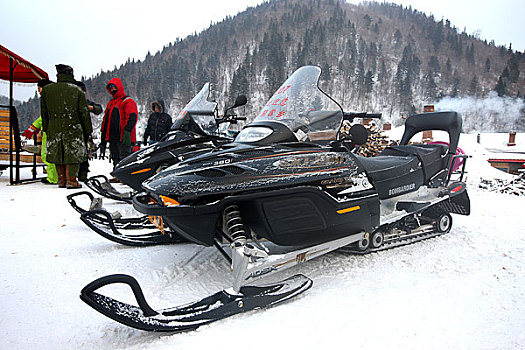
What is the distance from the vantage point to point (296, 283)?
2.03 metres

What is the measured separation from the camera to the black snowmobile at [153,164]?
9.18 feet

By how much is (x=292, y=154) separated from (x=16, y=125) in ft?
18.5

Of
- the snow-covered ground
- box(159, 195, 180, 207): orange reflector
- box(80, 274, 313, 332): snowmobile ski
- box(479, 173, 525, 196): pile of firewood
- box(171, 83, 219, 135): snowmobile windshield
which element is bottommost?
box(479, 173, 525, 196): pile of firewood

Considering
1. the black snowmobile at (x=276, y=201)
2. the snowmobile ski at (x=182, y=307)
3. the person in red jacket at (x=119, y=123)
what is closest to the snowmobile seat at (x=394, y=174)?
the black snowmobile at (x=276, y=201)

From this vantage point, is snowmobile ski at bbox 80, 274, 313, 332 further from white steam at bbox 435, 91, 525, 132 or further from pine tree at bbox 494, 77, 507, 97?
pine tree at bbox 494, 77, 507, 97

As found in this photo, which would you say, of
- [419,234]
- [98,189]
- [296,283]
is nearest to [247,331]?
[296,283]

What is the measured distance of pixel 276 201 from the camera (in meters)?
1.97

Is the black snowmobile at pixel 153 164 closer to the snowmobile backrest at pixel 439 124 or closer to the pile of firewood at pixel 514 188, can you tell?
the snowmobile backrest at pixel 439 124

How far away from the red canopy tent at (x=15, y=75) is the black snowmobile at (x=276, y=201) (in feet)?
15.6

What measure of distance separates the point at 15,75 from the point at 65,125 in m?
2.77

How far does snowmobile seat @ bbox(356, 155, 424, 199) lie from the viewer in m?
2.60

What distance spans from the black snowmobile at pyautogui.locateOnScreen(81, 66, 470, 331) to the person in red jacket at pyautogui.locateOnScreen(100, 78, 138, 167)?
144 inches

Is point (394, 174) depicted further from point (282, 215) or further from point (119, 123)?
point (119, 123)

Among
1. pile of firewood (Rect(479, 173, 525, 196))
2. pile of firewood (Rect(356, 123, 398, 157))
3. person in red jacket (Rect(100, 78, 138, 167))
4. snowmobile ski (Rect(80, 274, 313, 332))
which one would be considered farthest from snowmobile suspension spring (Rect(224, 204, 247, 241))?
pile of firewood (Rect(356, 123, 398, 157))
